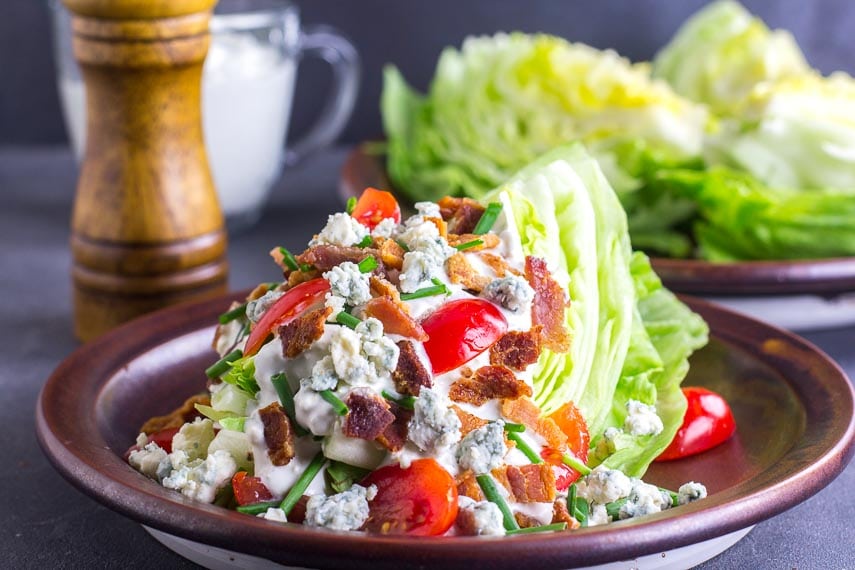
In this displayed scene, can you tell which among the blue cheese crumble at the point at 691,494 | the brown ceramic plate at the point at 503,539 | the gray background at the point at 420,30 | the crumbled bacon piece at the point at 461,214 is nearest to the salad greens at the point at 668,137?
the gray background at the point at 420,30

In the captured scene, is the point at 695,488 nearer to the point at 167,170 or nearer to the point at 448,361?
the point at 448,361

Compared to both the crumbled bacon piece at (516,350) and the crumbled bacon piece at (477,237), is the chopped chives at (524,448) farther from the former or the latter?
the crumbled bacon piece at (477,237)

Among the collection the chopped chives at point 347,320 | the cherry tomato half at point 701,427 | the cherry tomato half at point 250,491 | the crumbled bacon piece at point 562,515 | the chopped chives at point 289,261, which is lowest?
the cherry tomato half at point 701,427

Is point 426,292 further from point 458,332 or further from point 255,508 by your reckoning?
point 255,508

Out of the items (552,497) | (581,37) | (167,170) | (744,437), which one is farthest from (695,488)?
(581,37)

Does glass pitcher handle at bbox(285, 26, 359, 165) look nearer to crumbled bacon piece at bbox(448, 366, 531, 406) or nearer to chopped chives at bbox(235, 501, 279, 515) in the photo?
crumbled bacon piece at bbox(448, 366, 531, 406)

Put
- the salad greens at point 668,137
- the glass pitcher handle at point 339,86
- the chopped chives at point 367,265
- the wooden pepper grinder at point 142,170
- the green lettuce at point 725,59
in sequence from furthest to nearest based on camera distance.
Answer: the green lettuce at point 725,59 < the glass pitcher handle at point 339,86 < the salad greens at point 668,137 < the wooden pepper grinder at point 142,170 < the chopped chives at point 367,265

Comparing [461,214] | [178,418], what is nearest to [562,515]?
[461,214]
